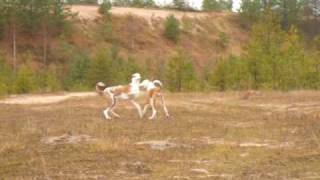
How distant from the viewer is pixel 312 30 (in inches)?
3472

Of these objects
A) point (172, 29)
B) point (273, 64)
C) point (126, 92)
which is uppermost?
point (172, 29)

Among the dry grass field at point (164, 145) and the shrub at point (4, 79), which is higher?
the dry grass field at point (164, 145)

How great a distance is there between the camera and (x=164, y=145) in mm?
13695

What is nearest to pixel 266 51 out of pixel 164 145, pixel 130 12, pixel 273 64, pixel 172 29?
pixel 273 64

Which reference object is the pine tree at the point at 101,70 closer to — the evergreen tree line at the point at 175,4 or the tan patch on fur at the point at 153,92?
the tan patch on fur at the point at 153,92

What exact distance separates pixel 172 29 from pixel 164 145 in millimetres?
65270

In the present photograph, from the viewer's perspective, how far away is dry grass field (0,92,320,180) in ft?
35.9

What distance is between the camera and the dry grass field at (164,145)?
1095cm

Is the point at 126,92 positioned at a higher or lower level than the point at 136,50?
higher

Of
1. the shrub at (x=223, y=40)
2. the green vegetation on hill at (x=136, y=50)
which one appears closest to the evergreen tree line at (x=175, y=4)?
the green vegetation on hill at (x=136, y=50)

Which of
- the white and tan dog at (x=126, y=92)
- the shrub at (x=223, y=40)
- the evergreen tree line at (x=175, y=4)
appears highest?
the evergreen tree line at (x=175, y=4)

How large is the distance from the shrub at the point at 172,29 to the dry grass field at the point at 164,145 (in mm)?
56280

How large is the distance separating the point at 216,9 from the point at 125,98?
78.9 meters

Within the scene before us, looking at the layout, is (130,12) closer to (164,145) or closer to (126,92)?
(126,92)
